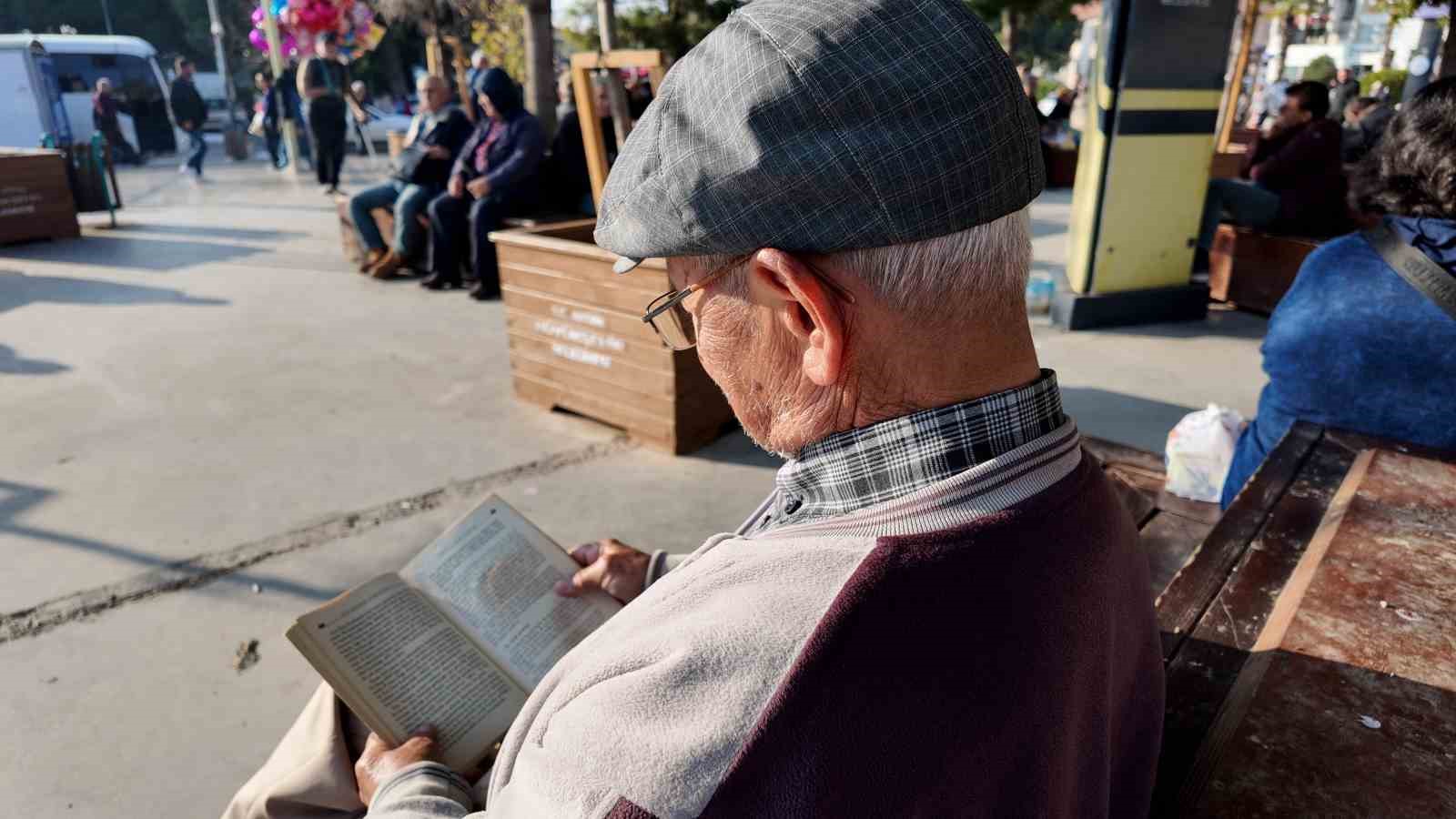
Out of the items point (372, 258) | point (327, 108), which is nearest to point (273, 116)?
point (327, 108)

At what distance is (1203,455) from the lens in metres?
2.79

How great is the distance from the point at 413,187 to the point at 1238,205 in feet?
19.5

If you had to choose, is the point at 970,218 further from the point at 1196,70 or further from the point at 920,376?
the point at 1196,70

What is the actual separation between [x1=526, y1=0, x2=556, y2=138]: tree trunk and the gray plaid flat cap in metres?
7.64

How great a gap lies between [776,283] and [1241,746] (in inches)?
31.8

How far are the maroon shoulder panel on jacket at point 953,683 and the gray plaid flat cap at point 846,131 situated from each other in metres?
0.28

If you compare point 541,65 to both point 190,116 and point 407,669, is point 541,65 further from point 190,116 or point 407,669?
point 190,116

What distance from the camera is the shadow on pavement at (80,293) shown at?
6301 millimetres

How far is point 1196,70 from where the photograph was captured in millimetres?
5387

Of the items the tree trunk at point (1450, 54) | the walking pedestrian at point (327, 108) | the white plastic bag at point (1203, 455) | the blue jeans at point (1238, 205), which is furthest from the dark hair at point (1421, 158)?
the walking pedestrian at point (327, 108)

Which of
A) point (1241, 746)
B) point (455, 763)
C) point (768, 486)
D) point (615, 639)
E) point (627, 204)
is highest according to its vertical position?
point (627, 204)

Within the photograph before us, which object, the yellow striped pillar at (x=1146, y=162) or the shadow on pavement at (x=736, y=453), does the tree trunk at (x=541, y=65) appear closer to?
the yellow striped pillar at (x=1146, y=162)

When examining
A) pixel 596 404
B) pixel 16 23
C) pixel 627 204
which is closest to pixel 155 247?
pixel 596 404

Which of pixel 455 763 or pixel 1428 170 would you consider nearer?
pixel 455 763
